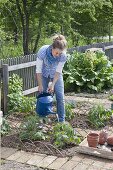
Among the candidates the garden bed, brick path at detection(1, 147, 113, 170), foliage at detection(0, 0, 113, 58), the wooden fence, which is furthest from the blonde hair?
foliage at detection(0, 0, 113, 58)

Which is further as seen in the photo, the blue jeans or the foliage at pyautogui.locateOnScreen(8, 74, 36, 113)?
the foliage at pyautogui.locateOnScreen(8, 74, 36, 113)

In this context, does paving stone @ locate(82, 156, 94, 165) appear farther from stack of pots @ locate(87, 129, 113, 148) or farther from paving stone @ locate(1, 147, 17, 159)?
paving stone @ locate(1, 147, 17, 159)

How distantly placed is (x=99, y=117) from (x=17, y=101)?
5.45 ft

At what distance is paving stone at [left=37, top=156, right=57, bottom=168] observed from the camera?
4.29 meters

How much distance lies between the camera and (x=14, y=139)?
5.10 meters

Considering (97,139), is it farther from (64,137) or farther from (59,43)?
(59,43)

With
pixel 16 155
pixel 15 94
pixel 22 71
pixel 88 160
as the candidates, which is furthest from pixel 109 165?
pixel 22 71

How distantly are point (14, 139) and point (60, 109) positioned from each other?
3.31 ft

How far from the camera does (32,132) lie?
5.05m

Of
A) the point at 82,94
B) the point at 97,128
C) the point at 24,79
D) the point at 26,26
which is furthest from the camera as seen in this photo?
the point at 26,26

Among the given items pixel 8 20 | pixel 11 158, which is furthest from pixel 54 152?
pixel 8 20

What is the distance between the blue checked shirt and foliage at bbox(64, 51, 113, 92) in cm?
307

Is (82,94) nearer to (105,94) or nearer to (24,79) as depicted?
(105,94)

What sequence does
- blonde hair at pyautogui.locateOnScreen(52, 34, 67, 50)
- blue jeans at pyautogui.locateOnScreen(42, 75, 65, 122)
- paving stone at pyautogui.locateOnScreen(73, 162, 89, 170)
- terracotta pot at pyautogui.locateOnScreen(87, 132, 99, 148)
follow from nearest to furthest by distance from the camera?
paving stone at pyautogui.locateOnScreen(73, 162, 89, 170), terracotta pot at pyautogui.locateOnScreen(87, 132, 99, 148), blonde hair at pyautogui.locateOnScreen(52, 34, 67, 50), blue jeans at pyautogui.locateOnScreen(42, 75, 65, 122)
